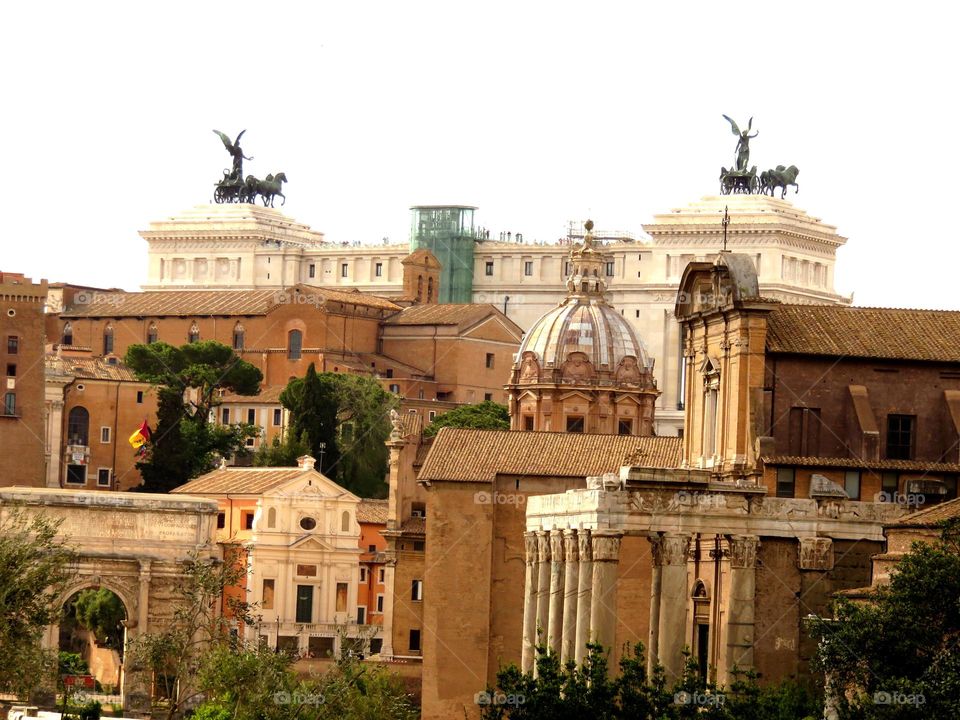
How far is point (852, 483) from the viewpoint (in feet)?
238

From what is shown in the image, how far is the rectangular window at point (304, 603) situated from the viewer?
108m

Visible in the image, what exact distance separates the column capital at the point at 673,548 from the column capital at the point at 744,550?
1.08 m

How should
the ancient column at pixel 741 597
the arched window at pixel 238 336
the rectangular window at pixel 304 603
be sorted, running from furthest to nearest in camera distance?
the arched window at pixel 238 336, the rectangular window at pixel 304 603, the ancient column at pixel 741 597

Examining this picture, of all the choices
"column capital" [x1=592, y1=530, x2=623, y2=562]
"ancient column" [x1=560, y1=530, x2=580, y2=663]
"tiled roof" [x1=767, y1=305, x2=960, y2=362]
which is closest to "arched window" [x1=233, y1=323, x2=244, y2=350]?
"tiled roof" [x1=767, y1=305, x2=960, y2=362]

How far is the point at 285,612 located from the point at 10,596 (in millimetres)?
38778

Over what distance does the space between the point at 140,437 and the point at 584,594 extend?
5977 cm

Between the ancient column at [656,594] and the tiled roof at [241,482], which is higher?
the tiled roof at [241,482]

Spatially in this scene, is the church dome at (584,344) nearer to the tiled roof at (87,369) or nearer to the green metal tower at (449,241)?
the tiled roof at (87,369)

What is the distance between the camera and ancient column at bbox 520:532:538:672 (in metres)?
74.0

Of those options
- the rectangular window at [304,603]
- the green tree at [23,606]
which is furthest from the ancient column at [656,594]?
the rectangular window at [304,603]

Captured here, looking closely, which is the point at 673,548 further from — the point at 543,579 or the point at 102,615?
the point at 102,615

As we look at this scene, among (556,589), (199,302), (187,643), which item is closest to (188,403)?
(199,302)

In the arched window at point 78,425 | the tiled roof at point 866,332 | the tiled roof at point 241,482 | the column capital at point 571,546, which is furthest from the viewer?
the arched window at point 78,425

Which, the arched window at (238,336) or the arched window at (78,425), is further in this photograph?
the arched window at (238,336)
